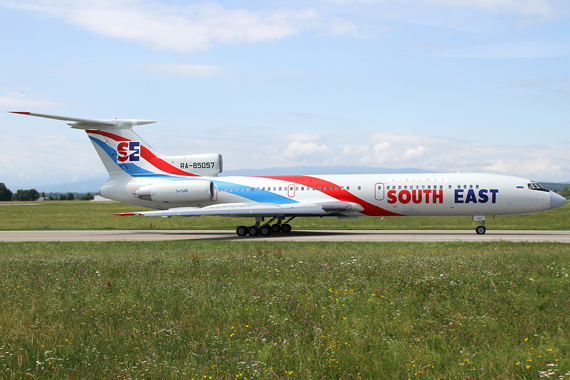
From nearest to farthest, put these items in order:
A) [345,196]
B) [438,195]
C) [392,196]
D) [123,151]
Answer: [438,195] → [392,196] → [345,196] → [123,151]

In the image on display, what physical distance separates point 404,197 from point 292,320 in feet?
66.2

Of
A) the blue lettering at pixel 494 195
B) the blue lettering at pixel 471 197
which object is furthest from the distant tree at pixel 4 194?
the blue lettering at pixel 494 195

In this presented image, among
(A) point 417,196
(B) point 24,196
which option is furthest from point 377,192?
(B) point 24,196

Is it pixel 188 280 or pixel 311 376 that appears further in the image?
pixel 188 280

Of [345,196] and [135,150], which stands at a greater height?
[135,150]

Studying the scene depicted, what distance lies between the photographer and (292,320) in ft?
25.2

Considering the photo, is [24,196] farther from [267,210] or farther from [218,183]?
[267,210]

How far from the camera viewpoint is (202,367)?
5766 millimetres

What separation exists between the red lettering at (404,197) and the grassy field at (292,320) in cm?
1375

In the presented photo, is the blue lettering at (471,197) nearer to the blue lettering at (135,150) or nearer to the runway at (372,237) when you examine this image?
the runway at (372,237)

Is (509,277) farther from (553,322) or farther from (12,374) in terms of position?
(12,374)

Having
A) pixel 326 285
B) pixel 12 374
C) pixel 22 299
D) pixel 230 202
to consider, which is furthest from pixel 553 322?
pixel 230 202

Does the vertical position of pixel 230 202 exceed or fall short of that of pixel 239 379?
it exceeds it

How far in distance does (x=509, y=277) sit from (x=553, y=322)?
3.20 metres
